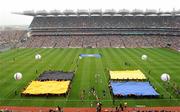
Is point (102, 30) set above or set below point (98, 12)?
below

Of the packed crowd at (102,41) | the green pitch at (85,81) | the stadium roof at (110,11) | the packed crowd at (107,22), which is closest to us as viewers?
the green pitch at (85,81)

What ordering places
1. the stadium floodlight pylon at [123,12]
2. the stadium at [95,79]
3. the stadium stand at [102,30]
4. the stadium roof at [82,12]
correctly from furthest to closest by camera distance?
the stadium roof at [82,12] → the stadium floodlight pylon at [123,12] → the stadium stand at [102,30] → the stadium at [95,79]

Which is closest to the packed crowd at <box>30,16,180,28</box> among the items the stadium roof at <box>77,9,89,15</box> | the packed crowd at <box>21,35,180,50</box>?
the stadium roof at <box>77,9,89,15</box>

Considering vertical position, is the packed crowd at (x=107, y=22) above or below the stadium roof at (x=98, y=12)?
below

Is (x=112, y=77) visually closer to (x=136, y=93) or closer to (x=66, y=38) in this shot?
(x=136, y=93)

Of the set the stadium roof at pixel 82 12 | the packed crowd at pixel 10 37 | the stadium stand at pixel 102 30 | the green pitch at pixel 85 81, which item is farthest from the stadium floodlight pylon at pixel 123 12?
the green pitch at pixel 85 81

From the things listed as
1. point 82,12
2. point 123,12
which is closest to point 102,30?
point 82,12

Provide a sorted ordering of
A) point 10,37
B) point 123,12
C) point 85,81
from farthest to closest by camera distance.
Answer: point 10,37 < point 123,12 < point 85,81

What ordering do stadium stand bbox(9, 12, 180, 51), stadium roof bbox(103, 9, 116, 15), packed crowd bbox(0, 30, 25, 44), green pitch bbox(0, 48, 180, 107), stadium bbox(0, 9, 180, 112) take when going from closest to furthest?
stadium bbox(0, 9, 180, 112), green pitch bbox(0, 48, 180, 107), stadium stand bbox(9, 12, 180, 51), stadium roof bbox(103, 9, 116, 15), packed crowd bbox(0, 30, 25, 44)

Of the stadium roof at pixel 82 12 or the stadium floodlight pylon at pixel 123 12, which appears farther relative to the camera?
the stadium roof at pixel 82 12

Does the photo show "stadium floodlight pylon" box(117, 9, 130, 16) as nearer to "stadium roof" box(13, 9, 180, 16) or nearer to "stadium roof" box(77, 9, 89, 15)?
"stadium roof" box(13, 9, 180, 16)

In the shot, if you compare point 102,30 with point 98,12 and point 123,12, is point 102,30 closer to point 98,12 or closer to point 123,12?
point 98,12

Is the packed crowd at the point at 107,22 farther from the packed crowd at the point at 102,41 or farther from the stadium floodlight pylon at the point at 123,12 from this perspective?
the packed crowd at the point at 102,41
